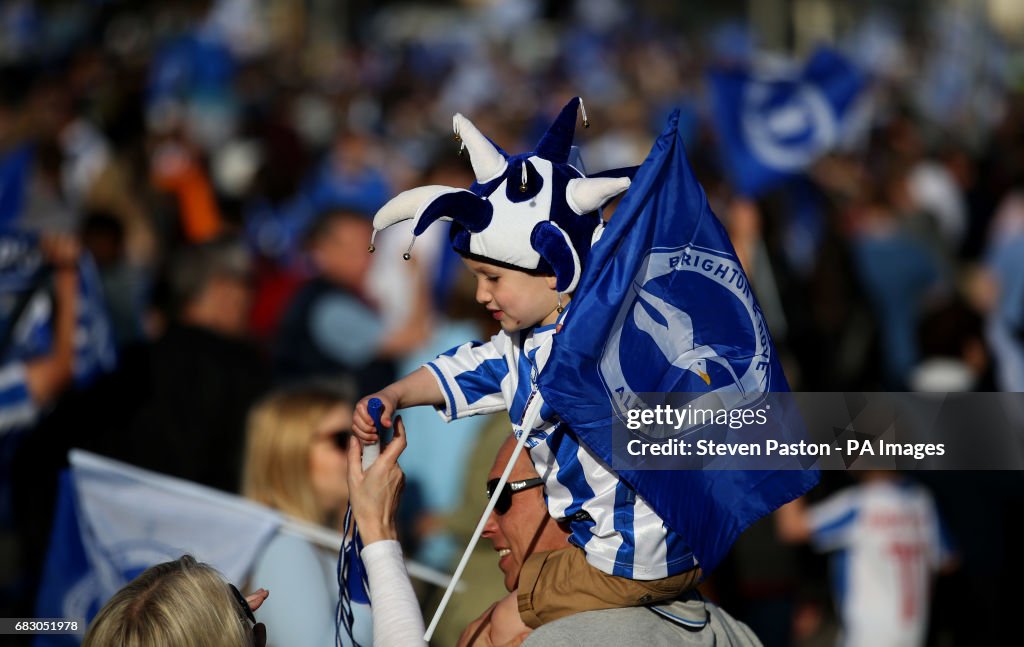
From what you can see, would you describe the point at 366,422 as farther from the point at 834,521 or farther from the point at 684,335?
the point at 834,521

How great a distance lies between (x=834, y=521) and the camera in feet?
21.4

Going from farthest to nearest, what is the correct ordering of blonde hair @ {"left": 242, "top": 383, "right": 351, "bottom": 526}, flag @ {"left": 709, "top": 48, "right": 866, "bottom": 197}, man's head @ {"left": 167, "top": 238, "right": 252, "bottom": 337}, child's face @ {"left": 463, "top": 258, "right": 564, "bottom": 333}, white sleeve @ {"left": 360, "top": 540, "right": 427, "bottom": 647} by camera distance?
1. flag @ {"left": 709, "top": 48, "right": 866, "bottom": 197}
2. man's head @ {"left": 167, "top": 238, "right": 252, "bottom": 337}
3. blonde hair @ {"left": 242, "top": 383, "right": 351, "bottom": 526}
4. child's face @ {"left": 463, "top": 258, "right": 564, "bottom": 333}
5. white sleeve @ {"left": 360, "top": 540, "right": 427, "bottom": 647}

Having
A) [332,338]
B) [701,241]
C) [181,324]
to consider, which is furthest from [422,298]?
[701,241]

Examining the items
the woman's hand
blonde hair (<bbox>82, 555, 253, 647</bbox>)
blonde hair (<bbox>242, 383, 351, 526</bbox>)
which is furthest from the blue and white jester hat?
blonde hair (<bbox>242, 383, 351, 526</bbox>)

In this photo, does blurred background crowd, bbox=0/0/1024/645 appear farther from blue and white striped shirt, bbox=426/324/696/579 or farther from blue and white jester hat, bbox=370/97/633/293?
blue and white jester hat, bbox=370/97/633/293

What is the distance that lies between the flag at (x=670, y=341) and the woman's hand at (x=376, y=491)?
457 millimetres

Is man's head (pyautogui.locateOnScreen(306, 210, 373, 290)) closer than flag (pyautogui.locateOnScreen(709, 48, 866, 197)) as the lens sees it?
Yes

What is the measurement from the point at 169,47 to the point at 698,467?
51.5 feet

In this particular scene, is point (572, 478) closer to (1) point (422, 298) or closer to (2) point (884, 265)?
(1) point (422, 298)

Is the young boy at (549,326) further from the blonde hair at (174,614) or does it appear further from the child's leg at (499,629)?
the blonde hair at (174,614)

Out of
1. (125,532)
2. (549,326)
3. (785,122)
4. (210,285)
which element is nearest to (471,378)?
(549,326)

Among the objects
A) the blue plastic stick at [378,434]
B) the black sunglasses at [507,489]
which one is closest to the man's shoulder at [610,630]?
the black sunglasses at [507,489]

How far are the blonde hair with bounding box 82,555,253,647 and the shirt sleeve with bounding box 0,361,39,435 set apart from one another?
11.0 feet

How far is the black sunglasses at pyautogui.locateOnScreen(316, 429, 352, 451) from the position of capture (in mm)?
4828
